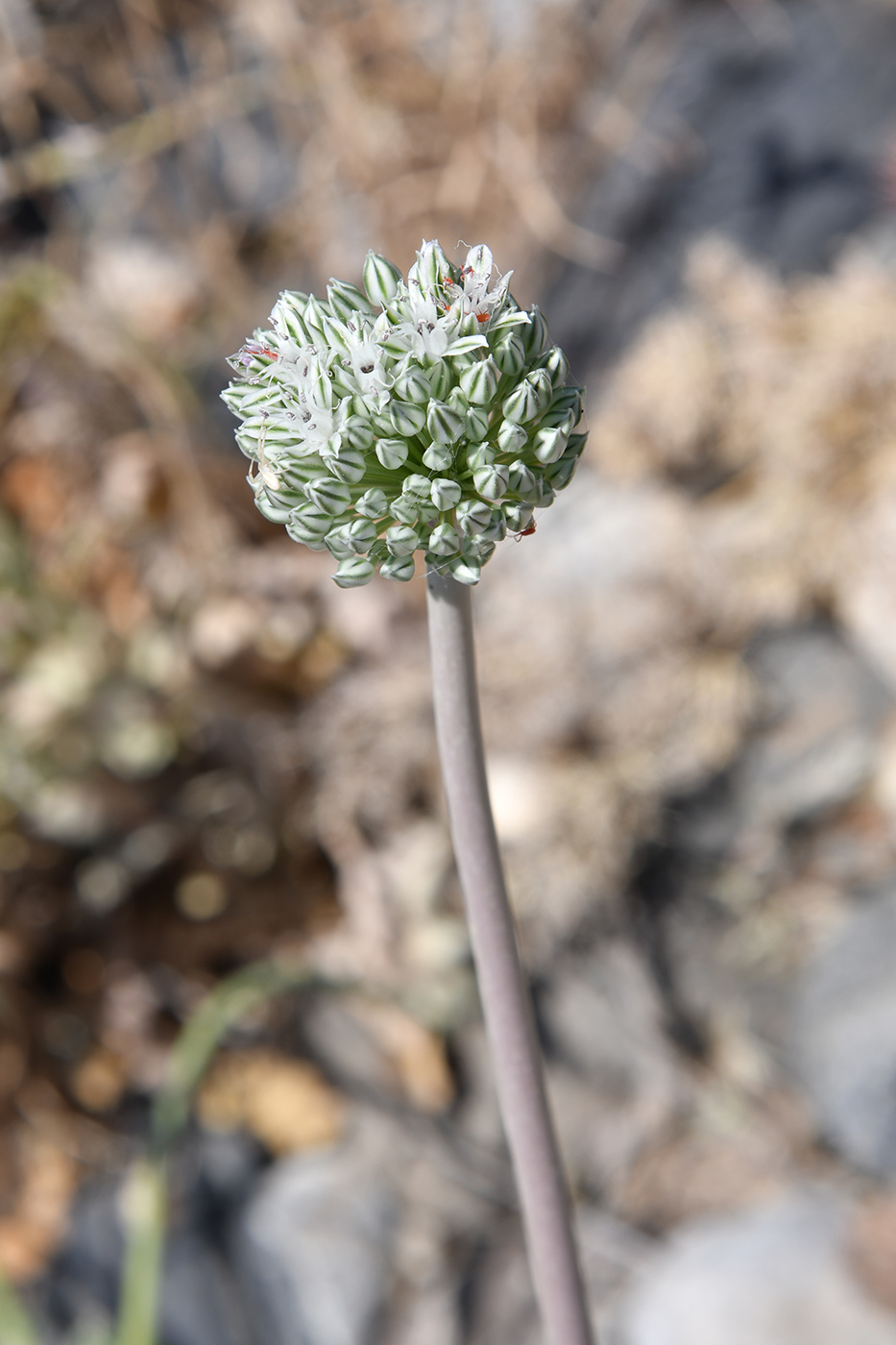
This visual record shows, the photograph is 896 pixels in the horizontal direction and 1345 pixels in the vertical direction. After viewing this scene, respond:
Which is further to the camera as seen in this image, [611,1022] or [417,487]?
[611,1022]

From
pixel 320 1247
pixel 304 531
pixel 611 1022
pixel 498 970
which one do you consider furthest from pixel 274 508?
pixel 611 1022

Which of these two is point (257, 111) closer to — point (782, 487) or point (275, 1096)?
point (782, 487)

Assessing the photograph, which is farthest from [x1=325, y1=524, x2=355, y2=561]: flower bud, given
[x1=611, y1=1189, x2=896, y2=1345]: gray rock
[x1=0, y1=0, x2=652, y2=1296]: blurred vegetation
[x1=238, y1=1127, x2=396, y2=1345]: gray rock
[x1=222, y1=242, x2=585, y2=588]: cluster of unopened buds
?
[x1=238, y1=1127, x2=396, y2=1345]: gray rock

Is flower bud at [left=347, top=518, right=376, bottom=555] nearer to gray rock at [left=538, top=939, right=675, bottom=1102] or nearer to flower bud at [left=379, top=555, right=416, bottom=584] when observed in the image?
flower bud at [left=379, top=555, right=416, bottom=584]

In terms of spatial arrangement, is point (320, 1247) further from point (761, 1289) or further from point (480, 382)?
point (480, 382)

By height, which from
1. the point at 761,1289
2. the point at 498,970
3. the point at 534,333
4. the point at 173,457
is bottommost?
the point at 761,1289

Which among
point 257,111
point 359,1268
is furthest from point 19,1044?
point 257,111

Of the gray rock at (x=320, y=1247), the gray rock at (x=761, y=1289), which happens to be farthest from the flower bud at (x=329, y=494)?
the gray rock at (x=320, y=1247)
